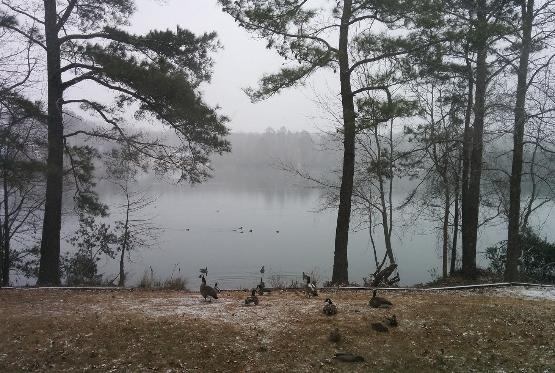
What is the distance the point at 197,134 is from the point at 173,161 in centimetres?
111

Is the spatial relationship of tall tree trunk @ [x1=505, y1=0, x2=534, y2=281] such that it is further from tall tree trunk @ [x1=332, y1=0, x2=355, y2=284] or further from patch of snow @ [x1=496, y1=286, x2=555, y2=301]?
tall tree trunk @ [x1=332, y1=0, x2=355, y2=284]

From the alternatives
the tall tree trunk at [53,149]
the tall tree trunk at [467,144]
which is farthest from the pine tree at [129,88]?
the tall tree trunk at [467,144]

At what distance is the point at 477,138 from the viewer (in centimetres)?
1268

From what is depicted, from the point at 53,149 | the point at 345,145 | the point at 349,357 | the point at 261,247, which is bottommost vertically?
the point at 261,247

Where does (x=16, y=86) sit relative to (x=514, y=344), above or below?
above

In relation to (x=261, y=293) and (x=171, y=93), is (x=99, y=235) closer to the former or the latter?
(x=171, y=93)

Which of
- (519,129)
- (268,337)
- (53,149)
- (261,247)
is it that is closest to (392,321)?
(268,337)

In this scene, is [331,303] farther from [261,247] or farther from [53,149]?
[261,247]

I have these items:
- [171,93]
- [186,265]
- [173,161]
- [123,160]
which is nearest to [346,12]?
[171,93]

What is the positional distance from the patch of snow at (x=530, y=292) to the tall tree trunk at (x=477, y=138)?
358 cm

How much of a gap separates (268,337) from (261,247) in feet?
74.6

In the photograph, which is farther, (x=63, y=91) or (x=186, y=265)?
(x=186, y=265)

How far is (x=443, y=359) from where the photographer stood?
5.52 metres

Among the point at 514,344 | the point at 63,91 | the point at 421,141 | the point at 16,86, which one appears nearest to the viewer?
the point at 514,344
